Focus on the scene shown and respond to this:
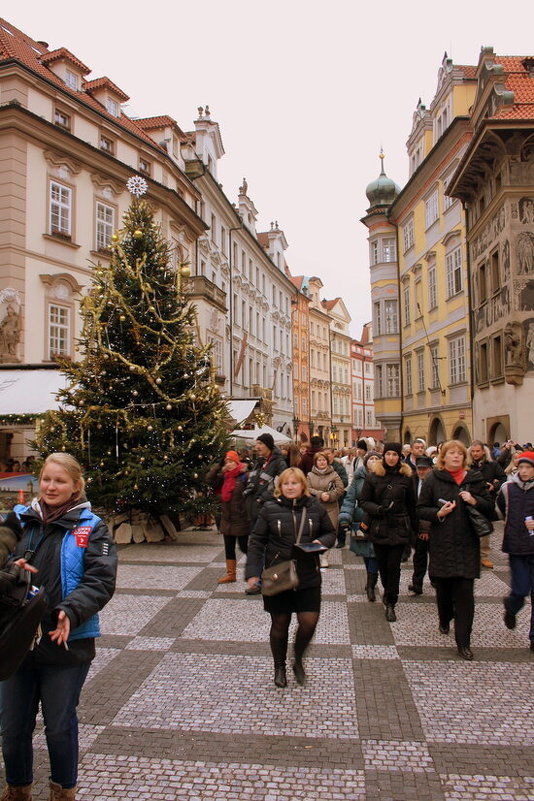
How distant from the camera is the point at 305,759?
3.81m

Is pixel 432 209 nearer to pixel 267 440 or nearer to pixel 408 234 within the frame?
pixel 408 234

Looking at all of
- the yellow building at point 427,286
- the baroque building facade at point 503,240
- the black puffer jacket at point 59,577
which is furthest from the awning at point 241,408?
the black puffer jacket at point 59,577

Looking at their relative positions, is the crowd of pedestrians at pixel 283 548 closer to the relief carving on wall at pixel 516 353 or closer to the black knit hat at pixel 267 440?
the black knit hat at pixel 267 440

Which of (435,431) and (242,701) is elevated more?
(435,431)

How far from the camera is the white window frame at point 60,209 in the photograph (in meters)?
21.8

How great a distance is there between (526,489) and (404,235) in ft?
105

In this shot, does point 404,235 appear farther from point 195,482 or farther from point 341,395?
point 341,395

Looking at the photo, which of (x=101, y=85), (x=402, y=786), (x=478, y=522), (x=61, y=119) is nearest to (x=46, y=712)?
(x=402, y=786)

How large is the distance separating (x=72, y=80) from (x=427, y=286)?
18042mm

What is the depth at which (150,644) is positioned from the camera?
19.6ft

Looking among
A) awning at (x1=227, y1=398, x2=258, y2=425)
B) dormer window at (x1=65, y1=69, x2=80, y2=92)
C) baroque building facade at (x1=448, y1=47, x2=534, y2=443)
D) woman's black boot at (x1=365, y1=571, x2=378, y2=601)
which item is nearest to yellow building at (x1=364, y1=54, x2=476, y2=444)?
baroque building facade at (x1=448, y1=47, x2=534, y2=443)

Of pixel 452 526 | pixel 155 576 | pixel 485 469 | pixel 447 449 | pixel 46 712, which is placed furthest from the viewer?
pixel 485 469

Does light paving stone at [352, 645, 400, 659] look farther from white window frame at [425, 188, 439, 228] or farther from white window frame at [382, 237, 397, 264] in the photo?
white window frame at [382, 237, 397, 264]

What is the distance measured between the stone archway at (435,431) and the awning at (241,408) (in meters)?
11.2
